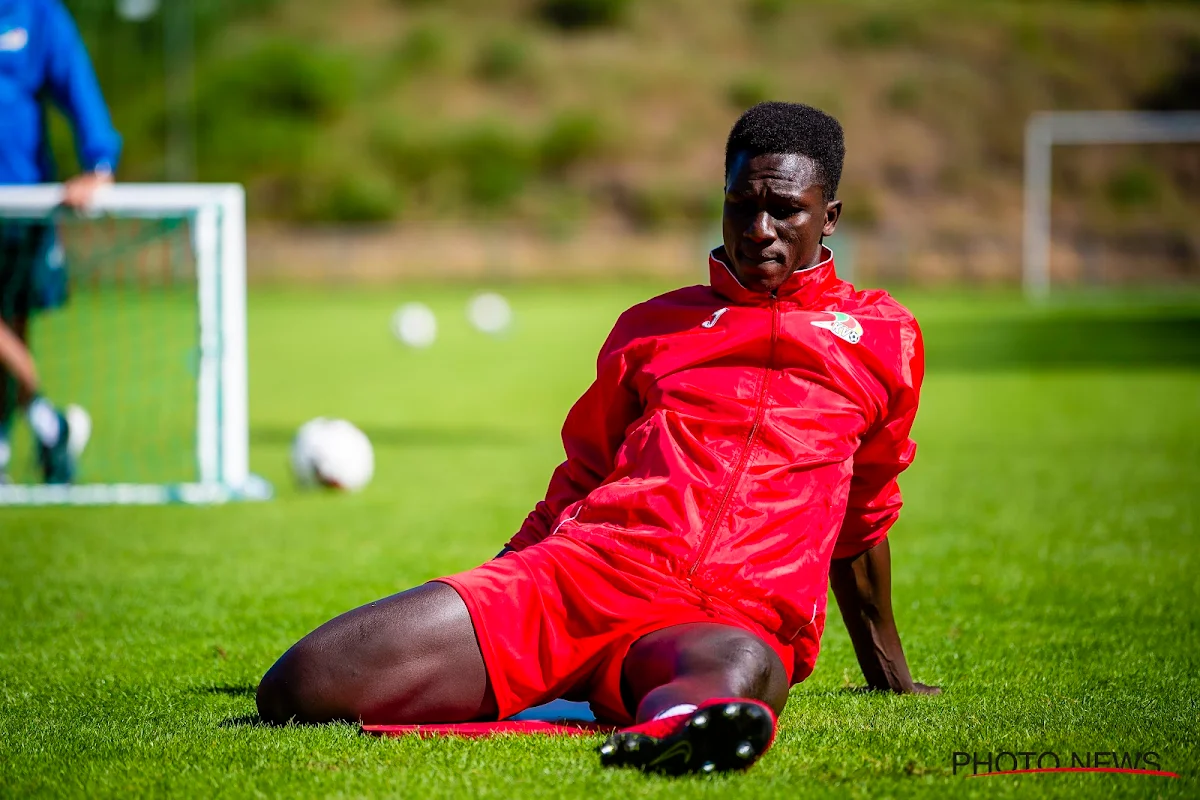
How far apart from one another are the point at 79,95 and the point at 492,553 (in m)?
3.29

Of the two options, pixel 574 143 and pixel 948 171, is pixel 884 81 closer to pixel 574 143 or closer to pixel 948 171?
pixel 948 171

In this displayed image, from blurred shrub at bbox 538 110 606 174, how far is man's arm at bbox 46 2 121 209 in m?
45.5

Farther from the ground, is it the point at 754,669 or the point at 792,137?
the point at 792,137

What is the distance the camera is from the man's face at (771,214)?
308 centimetres

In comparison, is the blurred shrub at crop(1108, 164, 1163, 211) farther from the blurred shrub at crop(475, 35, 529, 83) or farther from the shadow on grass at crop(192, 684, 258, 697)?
the shadow on grass at crop(192, 684, 258, 697)

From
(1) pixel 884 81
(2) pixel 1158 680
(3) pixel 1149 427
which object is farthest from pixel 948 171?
(2) pixel 1158 680

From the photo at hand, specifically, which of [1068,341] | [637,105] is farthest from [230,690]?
[637,105]

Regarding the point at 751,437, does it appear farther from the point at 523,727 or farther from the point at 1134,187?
the point at 1134,187

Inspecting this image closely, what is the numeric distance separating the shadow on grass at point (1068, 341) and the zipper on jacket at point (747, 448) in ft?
39.7

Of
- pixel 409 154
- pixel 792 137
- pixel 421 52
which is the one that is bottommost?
pixel 409 154

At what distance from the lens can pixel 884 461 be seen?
10.7 feet

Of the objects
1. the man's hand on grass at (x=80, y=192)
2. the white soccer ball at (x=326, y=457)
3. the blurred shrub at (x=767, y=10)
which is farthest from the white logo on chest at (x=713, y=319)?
the blurred shrub at (x=767, y=10)

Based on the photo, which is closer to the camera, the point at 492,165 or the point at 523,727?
the point at 523,727

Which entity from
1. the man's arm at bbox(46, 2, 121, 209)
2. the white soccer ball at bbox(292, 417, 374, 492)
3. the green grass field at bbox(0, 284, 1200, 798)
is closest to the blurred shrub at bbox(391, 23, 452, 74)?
the green grass field at bbox(0, 284, 1200, 798)
